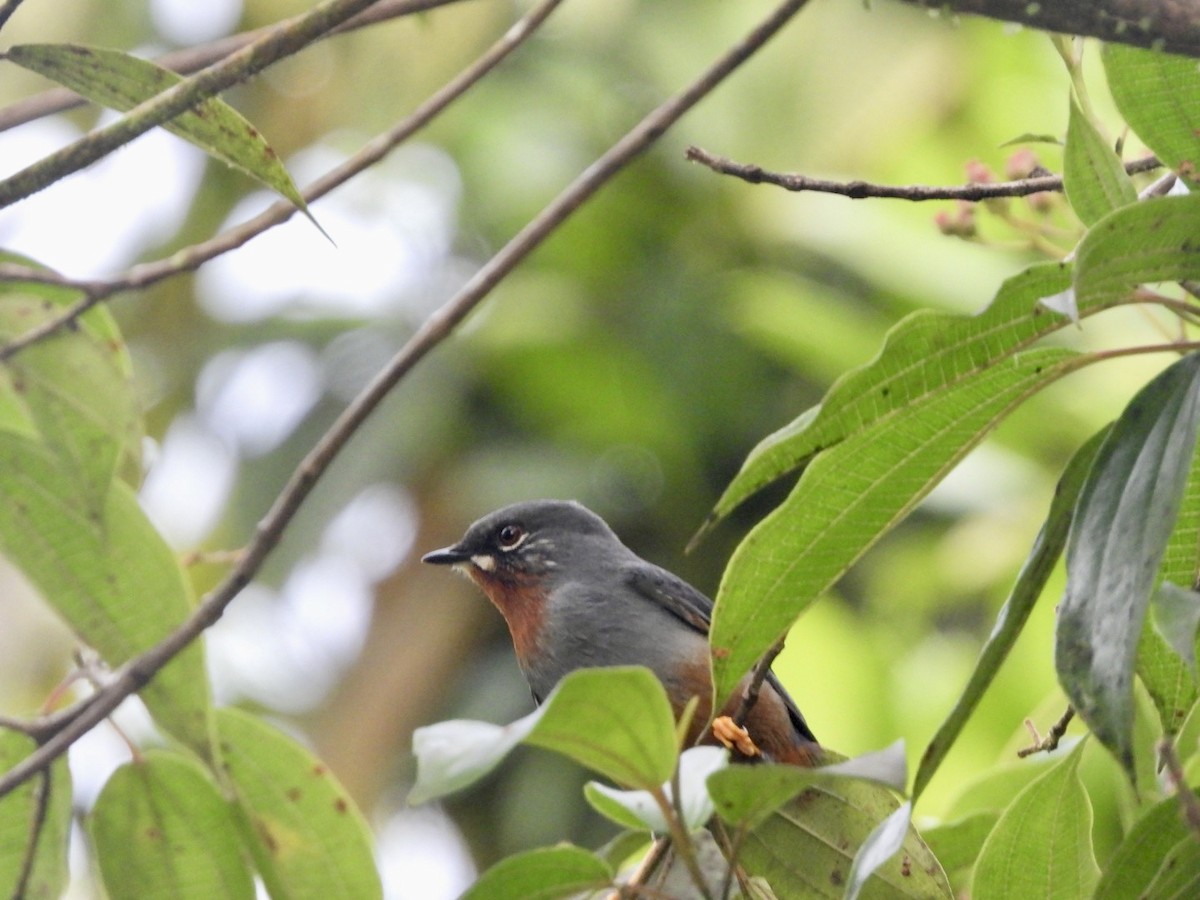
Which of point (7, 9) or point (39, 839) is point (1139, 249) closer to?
point (7, 9)

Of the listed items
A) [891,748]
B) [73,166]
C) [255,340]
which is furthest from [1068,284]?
[255,340]

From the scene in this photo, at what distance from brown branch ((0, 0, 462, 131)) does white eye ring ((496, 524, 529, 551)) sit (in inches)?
66.3

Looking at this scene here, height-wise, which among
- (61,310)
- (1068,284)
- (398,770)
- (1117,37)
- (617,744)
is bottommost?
(398,770)

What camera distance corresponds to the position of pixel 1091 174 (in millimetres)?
1979

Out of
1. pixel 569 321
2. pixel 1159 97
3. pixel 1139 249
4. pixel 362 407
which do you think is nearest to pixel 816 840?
pixel 362 407

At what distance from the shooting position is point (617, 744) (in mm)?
1715

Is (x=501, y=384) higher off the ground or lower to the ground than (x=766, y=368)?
higher

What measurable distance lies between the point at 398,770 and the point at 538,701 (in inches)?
168

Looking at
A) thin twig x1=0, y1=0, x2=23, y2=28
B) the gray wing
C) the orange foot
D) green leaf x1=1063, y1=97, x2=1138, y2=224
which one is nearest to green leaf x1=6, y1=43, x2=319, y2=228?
thin twig x1=0, y1=0, x2=23, y2=28

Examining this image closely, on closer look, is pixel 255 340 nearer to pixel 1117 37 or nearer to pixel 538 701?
pixel 538 701

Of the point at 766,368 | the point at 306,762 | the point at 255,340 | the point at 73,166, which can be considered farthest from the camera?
the point at 255,340

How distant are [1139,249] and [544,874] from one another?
45.1 inches

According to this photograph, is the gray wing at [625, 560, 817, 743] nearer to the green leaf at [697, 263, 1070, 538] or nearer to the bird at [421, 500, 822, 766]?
the bird at [421, 500, 822, 766]

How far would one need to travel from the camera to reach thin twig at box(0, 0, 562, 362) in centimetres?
254
